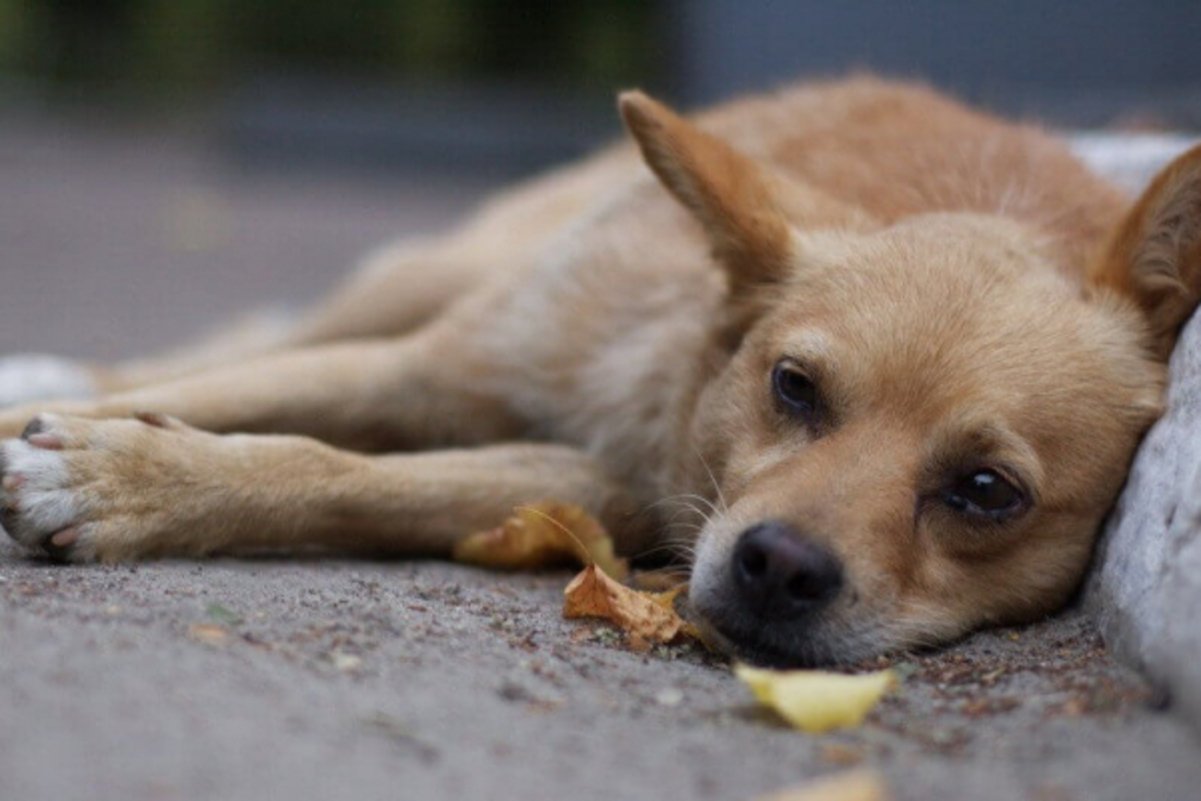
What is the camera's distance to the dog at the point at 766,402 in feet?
10.6

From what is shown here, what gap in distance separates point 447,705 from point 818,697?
2.11 ft

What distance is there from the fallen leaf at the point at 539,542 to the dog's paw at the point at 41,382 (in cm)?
210

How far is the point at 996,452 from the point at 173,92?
15.1 metres

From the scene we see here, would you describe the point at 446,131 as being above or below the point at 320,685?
below

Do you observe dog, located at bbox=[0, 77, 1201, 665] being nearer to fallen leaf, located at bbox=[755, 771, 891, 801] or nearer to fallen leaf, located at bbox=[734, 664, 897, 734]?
fallen leaf, located at bbox=[734, 664, 897, 734]

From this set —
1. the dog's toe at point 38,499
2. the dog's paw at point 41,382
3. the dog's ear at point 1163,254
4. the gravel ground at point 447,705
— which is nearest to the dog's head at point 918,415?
the dog's ear at point 1163,254

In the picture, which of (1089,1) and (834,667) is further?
(1089,1)

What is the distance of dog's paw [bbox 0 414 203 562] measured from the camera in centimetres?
331

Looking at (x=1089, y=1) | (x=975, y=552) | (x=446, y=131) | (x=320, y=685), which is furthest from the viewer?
(x=446, y=131)

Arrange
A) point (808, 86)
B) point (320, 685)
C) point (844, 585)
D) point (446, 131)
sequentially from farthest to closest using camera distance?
1. point (446, 131)
2. point (808, 86)
3. point (844, 585)
4. point (320, 685)

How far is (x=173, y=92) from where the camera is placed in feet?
54.9

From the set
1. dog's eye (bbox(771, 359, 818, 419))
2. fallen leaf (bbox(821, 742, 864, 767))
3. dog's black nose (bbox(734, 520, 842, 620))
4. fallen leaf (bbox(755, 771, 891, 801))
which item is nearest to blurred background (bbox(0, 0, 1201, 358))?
dog's eye (bbox(771, 359, 818, 419))

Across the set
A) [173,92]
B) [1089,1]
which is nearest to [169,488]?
[1089,1]

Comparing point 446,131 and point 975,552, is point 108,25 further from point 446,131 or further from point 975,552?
point 975,552
